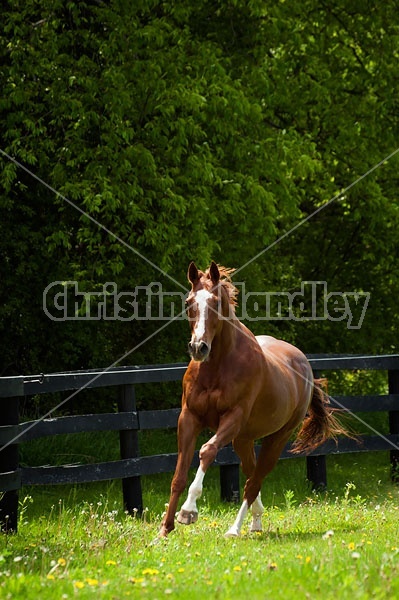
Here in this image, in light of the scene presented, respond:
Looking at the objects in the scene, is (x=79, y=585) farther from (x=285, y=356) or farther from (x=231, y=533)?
(x=285, y=356)

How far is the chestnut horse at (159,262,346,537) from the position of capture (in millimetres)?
6566

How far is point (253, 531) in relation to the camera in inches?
289

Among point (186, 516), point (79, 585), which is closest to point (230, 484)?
point (186, 516)

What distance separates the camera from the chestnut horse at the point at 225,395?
657 cm

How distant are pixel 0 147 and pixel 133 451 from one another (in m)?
6.34

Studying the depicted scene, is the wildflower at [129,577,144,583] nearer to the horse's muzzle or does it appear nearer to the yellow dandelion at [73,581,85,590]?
the yellow dandelion at [73,581,85,590]

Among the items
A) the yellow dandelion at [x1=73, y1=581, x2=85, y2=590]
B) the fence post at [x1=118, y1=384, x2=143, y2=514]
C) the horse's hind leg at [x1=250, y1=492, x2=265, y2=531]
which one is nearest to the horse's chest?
the horse's hind leg at [x1=250, y1=492, x2=265, y2=531]

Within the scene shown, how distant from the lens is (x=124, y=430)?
340 inches

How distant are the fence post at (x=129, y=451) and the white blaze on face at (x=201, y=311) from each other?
227 centimetres

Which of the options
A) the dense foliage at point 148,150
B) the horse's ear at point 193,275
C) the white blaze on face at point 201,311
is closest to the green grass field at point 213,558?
the white blaze on face at point 201,311

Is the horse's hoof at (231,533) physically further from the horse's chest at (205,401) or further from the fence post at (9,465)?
the fence post at (9,465)

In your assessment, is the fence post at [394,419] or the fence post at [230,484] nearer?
the fence post at [230,484]

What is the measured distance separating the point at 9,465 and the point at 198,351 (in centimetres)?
189

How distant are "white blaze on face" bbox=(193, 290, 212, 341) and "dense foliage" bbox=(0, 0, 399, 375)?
17.6 ft
